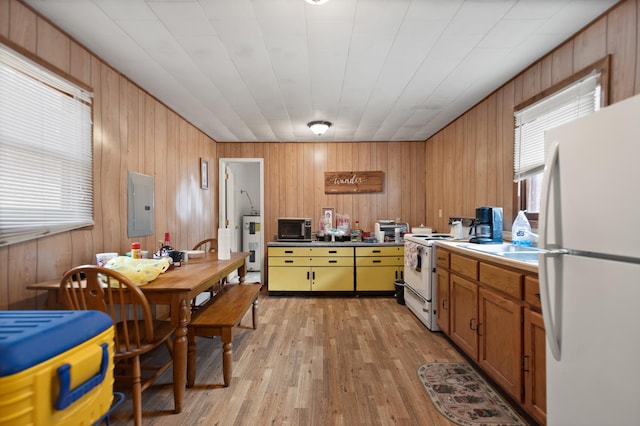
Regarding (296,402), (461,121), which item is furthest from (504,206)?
(296,402)

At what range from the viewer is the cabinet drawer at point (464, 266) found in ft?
7.34

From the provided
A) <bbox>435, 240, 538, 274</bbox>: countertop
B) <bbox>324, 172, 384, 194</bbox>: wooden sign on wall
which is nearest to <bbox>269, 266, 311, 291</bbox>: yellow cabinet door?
<bbox>324, 172, 384, 194</bbox>: wooden sign on wall

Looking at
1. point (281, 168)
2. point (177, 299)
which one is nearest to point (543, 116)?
point (177, 299)

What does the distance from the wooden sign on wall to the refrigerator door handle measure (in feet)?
12.0

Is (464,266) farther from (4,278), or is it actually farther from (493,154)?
(4,278)

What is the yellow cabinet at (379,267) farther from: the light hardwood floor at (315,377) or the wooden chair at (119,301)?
the wooden chair at (119,301)

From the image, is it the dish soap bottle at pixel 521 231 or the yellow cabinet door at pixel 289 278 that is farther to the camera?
the yellow cabinet door at pixel 289 278

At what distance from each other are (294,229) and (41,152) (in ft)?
10.0

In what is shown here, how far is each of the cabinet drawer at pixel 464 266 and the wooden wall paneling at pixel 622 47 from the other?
4.17 ft

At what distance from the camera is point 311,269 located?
4.38 metres

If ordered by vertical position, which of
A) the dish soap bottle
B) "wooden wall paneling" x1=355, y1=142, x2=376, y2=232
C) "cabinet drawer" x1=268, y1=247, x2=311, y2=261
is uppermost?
"wooden wall paneling" x1=355, y1=142, x2=376, y2=232

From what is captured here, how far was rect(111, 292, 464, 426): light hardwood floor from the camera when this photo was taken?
5.86ft

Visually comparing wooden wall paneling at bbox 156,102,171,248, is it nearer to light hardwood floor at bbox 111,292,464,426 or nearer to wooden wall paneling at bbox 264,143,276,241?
light hardwood floor at bbox 111,292,464,426

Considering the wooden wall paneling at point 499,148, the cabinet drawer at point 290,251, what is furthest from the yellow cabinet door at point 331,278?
the wooden wall paneling at point 499,148
